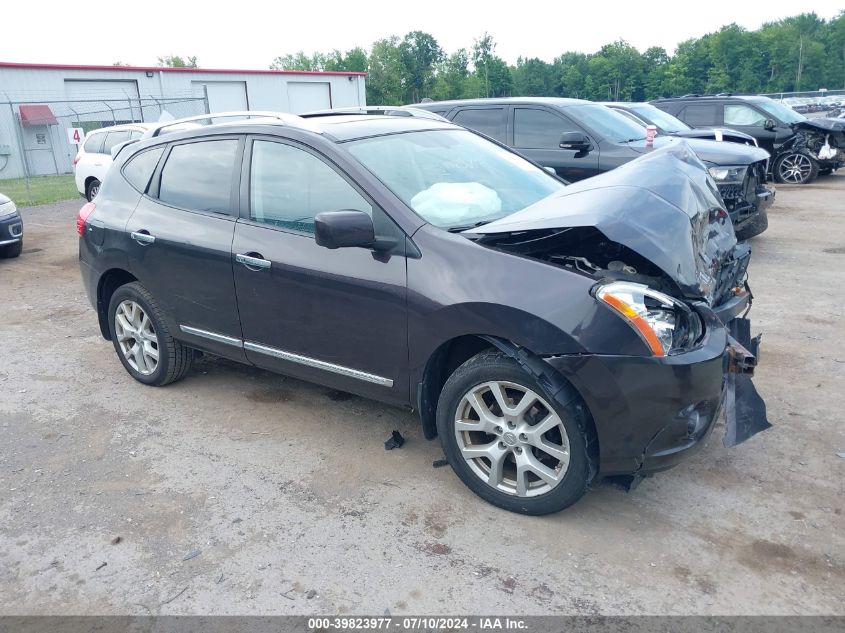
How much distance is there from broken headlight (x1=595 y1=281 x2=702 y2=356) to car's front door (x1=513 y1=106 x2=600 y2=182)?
567cm

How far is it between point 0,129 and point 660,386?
29.3m

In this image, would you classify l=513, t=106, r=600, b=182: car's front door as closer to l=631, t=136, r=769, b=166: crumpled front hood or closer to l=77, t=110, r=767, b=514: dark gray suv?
l=631, t=136, r=769, b=166: crumpled front hood

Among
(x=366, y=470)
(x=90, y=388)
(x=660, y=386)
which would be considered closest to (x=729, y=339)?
(x=660, y=386)

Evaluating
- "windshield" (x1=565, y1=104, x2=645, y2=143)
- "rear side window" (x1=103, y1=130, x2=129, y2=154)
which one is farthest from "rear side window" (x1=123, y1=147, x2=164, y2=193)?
"rear side window" (x1=103, y1=130, x2=129, y2=154)

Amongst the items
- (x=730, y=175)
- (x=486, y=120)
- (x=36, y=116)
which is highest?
(x=36, y=116)

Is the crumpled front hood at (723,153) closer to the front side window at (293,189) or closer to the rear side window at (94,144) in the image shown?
the front side window at (293,189)

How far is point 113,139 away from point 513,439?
43.0ft

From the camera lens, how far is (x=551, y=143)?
8.87 m

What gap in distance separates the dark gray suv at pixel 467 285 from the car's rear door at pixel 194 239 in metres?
0.01

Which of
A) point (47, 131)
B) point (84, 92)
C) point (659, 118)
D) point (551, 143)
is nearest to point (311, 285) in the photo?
point (551, 143)

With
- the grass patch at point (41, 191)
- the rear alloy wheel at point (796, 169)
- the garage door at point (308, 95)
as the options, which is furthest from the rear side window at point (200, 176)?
the garage door at point (308, 95)

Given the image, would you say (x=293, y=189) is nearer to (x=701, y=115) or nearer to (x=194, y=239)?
(x=194, y=239)

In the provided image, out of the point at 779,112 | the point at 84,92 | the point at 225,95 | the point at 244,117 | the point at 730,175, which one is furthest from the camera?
the point at 225,95

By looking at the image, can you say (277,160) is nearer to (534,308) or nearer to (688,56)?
(534,308)
